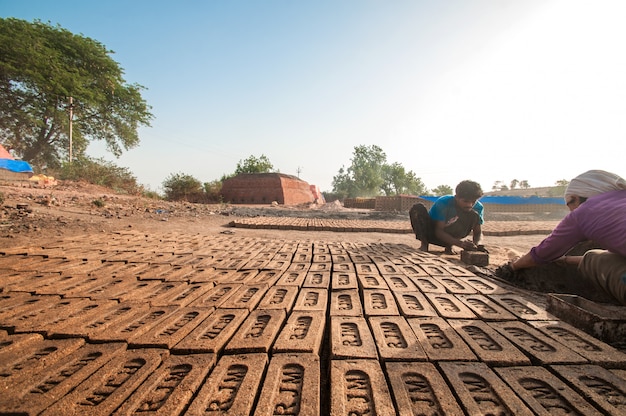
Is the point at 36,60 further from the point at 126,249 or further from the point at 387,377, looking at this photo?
the point at 387,377

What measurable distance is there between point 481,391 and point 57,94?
24.2 metres

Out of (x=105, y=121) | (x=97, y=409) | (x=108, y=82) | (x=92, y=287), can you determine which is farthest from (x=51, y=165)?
(x=97, y=409)

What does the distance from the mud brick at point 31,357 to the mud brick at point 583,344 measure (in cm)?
233

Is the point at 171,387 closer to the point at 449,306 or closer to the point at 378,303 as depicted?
the point at 378,303

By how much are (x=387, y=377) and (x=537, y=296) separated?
1727mm

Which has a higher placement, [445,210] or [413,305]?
[445,210]

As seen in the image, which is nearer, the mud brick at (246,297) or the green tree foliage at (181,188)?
the mud brick at (246,297)

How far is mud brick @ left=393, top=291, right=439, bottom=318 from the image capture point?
1.82 meters

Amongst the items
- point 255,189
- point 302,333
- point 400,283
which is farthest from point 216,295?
point 255,189

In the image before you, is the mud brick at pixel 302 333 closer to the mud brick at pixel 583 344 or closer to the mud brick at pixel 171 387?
the mud brick at pixel 171 387

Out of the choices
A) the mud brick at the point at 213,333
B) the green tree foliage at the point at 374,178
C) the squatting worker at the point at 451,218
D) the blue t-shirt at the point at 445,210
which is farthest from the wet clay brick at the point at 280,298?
the green tree foliage at the point at 374,178

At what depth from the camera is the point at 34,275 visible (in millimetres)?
2504

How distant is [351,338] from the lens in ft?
4.95

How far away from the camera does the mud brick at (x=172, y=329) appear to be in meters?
1.40
